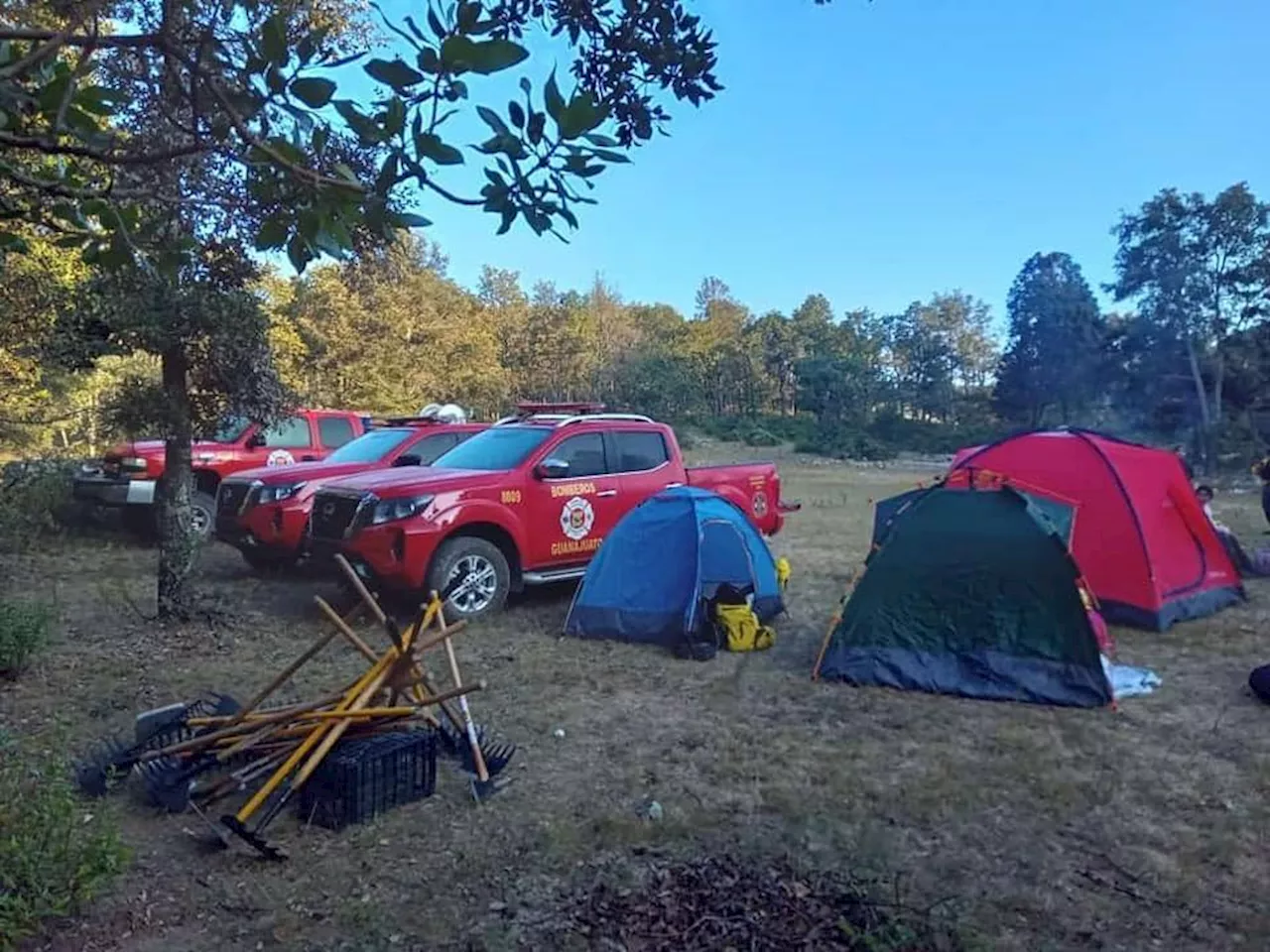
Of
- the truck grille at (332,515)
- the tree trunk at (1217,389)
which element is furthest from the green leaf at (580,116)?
the tree trunk at (1217,389)

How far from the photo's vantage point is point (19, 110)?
233 cm

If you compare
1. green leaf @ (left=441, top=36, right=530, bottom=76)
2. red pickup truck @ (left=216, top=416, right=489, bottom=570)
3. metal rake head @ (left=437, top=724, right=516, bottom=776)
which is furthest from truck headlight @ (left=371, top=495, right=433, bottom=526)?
green leaf @ (left=441, top=36, right=530, bottom=76)

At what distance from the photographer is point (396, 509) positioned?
7234 mm

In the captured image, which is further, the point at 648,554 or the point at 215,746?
the point at 648,554

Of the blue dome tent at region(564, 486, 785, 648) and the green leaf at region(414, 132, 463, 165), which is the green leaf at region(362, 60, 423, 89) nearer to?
the green leaf at region(414, 132, 463, 165)

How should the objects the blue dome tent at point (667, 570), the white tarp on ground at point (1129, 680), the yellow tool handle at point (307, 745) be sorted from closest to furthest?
the yellow tool handle at point (307, 745)
the white tarp on ground at point (1129, 680)
the blue dome tent at point (667, 570)

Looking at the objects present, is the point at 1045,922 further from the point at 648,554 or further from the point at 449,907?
the point at 648,554

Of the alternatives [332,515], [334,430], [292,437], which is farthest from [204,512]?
[332,515]

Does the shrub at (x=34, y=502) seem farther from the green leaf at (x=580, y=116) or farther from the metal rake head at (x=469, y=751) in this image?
the green leaf at (x=580, y=116)

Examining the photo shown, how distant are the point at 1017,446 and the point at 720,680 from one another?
3699mm

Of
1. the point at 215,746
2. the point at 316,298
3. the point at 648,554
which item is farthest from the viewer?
the point at 316,298

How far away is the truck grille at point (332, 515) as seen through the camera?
7.43 meters

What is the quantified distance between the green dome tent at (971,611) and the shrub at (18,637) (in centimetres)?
495

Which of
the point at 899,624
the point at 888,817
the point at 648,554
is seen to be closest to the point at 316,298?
the point at 648,554
